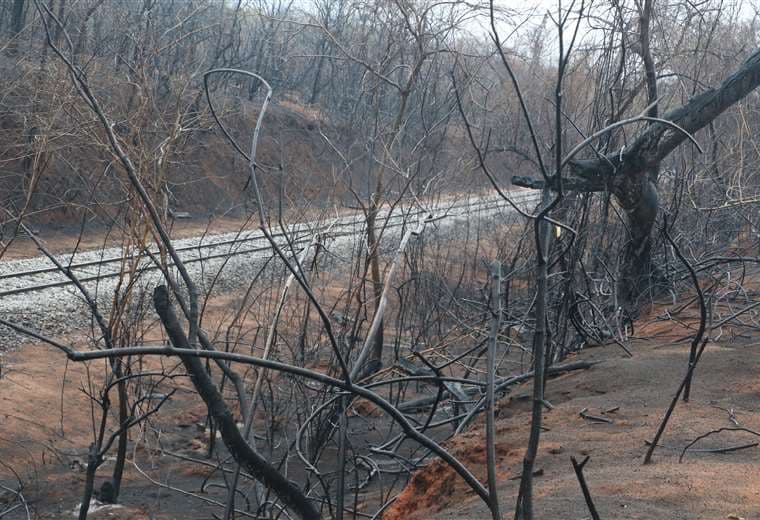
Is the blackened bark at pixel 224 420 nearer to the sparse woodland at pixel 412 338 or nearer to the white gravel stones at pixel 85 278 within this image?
the sparse woodland at pixel 412 338

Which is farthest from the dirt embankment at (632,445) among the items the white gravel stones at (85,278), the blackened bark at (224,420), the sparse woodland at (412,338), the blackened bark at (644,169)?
the white gravel stones at (85,278)

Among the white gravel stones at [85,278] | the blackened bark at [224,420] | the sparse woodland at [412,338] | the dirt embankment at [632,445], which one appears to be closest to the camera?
the blackened bark at [224,420]

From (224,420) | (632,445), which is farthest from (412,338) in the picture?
(224,420)

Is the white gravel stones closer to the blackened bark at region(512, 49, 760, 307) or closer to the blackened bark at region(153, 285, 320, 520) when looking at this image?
the blackened bark at region(512, 49, 760, 307)

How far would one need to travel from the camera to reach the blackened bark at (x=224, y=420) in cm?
254

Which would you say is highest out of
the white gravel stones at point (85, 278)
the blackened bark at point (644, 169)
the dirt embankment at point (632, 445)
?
the blackened bark at point (644, 169)

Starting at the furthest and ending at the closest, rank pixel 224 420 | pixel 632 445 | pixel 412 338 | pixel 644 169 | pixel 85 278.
Answer: pixel 85 278 < pixel 412 338 < pixel 644 169 < pixel 632 445 < pixel 224 420

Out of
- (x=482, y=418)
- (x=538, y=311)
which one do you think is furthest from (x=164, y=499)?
(x=538, y=311)

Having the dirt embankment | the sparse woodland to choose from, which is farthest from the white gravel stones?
the dirt embankment

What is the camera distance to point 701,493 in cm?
379

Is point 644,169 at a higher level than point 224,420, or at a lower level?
higher

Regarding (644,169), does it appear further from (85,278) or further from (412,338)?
(85,278)

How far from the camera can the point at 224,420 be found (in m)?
2.55

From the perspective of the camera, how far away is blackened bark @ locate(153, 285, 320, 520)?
2537 mm
